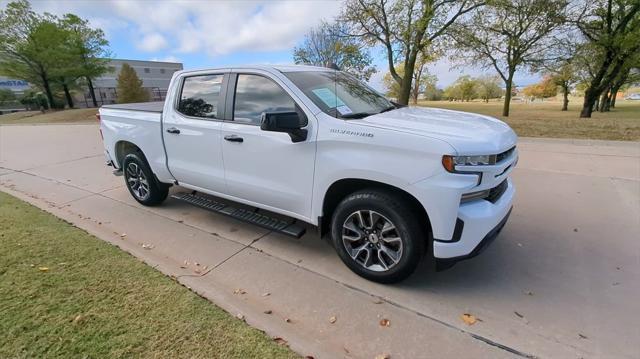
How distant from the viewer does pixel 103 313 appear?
243 centimetres

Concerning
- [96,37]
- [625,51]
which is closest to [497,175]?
[625,51]

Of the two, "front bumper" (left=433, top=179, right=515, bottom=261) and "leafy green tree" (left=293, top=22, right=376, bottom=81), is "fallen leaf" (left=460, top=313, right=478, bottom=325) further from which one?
"leafy green tree" (left=293, top=22, right=376, bottom=81)

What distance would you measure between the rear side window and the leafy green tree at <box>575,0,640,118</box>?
82.1 feet

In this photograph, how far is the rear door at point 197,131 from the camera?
3.70m

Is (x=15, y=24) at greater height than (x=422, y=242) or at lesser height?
greater

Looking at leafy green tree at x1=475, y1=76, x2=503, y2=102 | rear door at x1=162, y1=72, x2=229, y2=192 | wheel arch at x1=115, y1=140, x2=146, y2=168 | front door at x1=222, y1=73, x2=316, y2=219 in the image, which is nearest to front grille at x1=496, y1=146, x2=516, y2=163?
front door at x1=222, y1=73, x2=316, y2=219

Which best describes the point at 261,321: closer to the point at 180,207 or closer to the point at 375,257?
the point at 375,257

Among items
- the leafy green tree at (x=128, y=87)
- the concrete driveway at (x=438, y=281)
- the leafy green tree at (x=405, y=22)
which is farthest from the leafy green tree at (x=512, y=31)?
the leafy green tree at (x=128, y=87)

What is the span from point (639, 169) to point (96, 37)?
4223cm

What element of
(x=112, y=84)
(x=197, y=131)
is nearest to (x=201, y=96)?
(x=197, y=131)

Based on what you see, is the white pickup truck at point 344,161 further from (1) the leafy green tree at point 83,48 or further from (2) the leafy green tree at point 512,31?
(1) the leafy green tree at point 83,48

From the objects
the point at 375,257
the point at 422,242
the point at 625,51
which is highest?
the point at 625,51

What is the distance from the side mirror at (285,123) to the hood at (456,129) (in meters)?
0.49

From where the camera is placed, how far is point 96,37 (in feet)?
111
